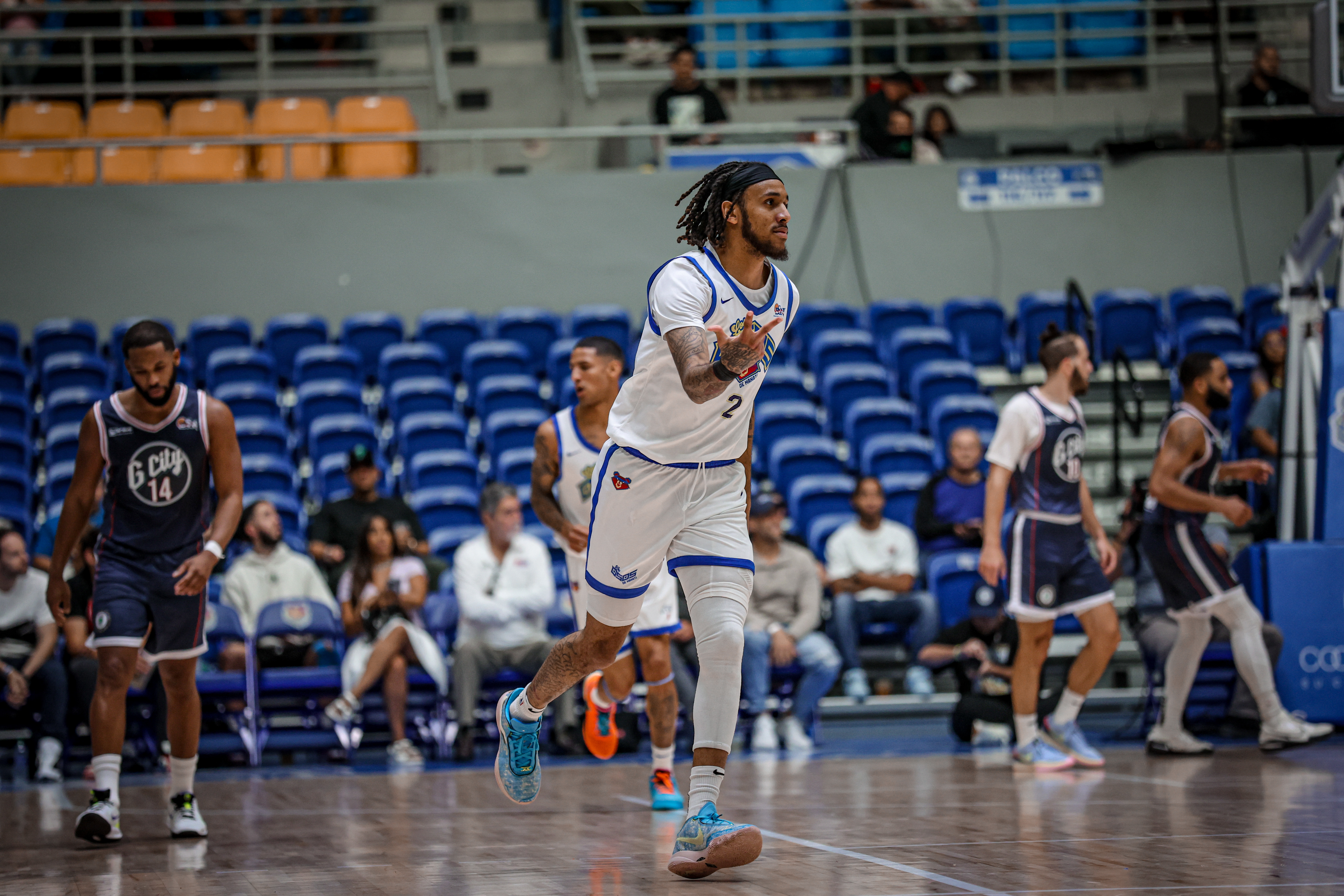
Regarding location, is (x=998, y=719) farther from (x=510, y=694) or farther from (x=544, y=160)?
(x=544, y=160)

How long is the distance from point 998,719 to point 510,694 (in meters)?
4.66

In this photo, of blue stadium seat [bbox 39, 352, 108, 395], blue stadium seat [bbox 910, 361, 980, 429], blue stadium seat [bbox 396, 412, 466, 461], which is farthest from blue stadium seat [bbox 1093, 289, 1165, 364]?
blue stadium seat [bbox 39, 352, 108, 395]

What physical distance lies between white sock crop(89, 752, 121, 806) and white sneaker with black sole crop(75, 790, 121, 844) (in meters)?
0.01

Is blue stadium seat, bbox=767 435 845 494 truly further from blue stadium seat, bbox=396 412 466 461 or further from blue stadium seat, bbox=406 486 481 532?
blue stadium seat, bbox=396 412 466 461

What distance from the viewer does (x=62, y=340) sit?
45.1 ft

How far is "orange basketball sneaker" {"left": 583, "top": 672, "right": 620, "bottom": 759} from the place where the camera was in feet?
21.9

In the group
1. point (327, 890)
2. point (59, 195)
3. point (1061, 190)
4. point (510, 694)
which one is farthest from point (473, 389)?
point (327, 890)

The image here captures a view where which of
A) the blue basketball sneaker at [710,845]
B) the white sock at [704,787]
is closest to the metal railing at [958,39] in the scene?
the white sock at [704,787]

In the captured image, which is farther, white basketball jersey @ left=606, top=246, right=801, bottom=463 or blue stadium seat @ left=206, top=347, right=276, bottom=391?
blue stadium seat @ left=206, top=347, right=276, bottom=391

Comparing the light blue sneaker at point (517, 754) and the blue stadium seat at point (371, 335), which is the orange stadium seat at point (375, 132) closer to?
the blue stadium seat at point (371, 335)

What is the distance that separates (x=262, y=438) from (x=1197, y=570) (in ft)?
24.1

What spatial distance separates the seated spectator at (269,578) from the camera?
996cm

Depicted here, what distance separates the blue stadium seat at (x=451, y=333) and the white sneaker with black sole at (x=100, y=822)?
28.4ft

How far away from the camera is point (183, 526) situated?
19.6 ft
